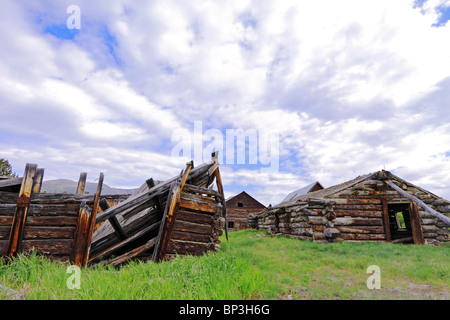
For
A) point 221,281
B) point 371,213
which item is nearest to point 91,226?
point 221,281

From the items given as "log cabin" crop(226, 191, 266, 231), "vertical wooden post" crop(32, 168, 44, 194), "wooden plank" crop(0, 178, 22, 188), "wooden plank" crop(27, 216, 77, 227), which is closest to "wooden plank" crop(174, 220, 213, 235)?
"wooden plank" crop(27, 216, 77, 227)

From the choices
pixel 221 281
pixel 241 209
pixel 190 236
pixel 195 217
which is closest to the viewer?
pixel 221 281

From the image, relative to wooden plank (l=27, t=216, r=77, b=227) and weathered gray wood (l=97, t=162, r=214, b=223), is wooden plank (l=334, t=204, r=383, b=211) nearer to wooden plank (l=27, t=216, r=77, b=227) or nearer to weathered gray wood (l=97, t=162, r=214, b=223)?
weathered gray wood (l=97, t=162, r=214, b=223)

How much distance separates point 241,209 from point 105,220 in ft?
82.3

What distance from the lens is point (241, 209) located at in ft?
101

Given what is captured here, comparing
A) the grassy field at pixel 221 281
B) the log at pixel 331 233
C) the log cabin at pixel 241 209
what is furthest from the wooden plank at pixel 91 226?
the log cabin at pixel 241 209

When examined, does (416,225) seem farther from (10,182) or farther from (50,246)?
(10,182)

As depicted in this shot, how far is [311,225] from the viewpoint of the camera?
11773 mm

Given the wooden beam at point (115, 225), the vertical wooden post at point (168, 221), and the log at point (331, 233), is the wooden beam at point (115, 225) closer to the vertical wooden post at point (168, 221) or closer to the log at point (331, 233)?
the vertical wooden post at point (168, 221)

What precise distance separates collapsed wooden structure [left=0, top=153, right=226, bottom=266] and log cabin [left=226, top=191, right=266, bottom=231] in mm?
22046
